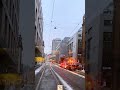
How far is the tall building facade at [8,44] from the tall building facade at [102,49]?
4455mm

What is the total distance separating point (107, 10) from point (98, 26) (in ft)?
1.92

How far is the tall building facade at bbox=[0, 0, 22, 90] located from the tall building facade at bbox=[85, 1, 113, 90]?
14.6 feet

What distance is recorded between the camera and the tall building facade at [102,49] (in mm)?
6871

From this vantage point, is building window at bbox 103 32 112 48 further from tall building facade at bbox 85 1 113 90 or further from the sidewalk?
the sidewalk

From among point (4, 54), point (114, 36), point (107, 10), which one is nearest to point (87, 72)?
point (107, 10)

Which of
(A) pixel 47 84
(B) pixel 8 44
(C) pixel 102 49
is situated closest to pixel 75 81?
(A) pixel 47 84

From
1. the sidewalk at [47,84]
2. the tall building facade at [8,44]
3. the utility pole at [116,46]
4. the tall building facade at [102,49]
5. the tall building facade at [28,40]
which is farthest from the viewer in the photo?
the sidewalk at [47,84]

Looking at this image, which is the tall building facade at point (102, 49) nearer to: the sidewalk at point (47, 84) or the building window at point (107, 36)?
the building window at point (107, 36)

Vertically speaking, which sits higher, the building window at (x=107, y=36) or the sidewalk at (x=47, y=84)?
the building window at (x=107, y=36)

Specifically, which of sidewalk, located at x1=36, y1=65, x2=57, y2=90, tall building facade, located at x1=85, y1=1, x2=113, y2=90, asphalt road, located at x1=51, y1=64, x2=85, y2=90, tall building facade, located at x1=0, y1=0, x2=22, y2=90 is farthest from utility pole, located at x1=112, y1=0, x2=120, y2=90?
sidewalk, located at x1=36, y1=65, x2=57, y2=90

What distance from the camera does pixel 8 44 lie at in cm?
1594

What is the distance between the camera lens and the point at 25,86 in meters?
12.8

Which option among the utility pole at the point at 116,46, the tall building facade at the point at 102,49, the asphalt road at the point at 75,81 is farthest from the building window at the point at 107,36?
the asphalt road at the point at 75,81

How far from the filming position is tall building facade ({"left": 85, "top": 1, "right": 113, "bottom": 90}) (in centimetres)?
687
